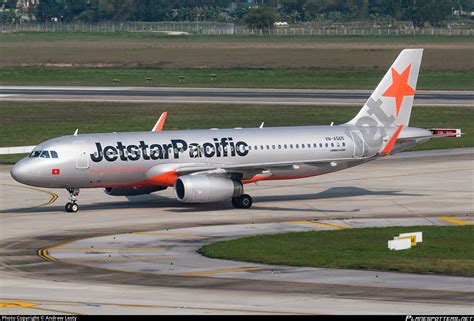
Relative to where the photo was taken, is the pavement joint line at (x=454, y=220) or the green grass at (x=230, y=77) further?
the green grass at (x=230, y=77)

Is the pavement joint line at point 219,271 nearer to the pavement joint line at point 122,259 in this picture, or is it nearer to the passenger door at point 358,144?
the pavement joint line at point 122,259

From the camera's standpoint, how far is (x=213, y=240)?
167 ft

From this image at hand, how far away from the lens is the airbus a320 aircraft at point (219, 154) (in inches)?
2350

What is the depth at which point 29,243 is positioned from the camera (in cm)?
5059

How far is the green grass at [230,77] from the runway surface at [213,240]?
2649 inches

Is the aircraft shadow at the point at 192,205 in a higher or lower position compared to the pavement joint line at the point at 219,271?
lower

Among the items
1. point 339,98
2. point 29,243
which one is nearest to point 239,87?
point 339,98

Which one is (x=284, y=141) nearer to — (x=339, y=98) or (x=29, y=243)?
(x=29, y=243)

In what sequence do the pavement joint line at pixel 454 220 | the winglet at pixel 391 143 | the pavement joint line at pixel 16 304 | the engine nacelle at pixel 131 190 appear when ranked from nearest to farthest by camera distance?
the pavement joint line at pixel 16 304 → the pavement joint line at pixel 454 220 → the engine nacelle at pixel 131 190 → the winglet at pixel 391 143

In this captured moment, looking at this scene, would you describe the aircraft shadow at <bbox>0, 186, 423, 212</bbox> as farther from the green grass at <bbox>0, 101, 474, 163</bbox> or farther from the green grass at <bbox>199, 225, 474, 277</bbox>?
the green grass at <bbox>0, 101, 474, 163</bbox>

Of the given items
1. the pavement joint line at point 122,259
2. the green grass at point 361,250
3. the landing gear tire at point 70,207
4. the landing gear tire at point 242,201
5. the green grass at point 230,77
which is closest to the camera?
the green grass at point 361,250

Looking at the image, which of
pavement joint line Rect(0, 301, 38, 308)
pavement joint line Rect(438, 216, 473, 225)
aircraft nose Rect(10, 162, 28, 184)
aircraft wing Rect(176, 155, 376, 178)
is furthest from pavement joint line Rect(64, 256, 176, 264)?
pavement joint line Rect(438, 216, 473, 225)

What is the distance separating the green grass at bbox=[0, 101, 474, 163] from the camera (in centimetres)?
9750

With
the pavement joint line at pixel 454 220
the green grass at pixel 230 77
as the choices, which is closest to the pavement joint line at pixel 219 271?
the pavement joint line at pixel 454 220
